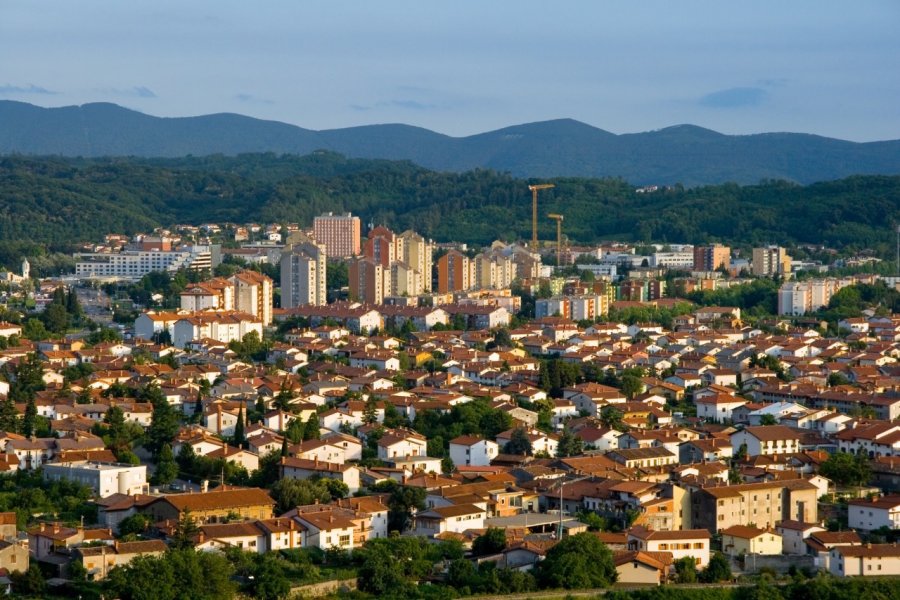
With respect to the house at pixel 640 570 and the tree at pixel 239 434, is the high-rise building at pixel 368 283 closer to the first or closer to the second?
the tree at pixel 239 434

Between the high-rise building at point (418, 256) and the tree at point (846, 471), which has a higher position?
the high-rise building at point (418, 256)

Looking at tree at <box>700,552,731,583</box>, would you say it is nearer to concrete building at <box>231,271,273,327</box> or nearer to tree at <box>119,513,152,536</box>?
tree at <box>119,513,152,536</box>

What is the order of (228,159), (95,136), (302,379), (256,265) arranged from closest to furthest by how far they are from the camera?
(302,379) → (256,265) → (228,159) → (95,136)

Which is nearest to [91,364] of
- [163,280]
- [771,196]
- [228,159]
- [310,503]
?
[310,503]

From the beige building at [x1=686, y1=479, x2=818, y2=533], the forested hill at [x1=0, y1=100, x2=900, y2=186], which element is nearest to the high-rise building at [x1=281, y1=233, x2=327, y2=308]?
the beige building at [x1=686, y1=479, x2=818, y2=533]

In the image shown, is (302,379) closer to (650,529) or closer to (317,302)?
(650,529)

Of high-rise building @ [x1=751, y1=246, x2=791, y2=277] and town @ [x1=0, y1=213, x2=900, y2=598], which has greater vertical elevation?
high-rise building @ [x1=751, y1=246, x2=791, y2=277]

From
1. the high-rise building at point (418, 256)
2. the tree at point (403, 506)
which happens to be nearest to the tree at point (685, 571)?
the tree at point (403, 506)
